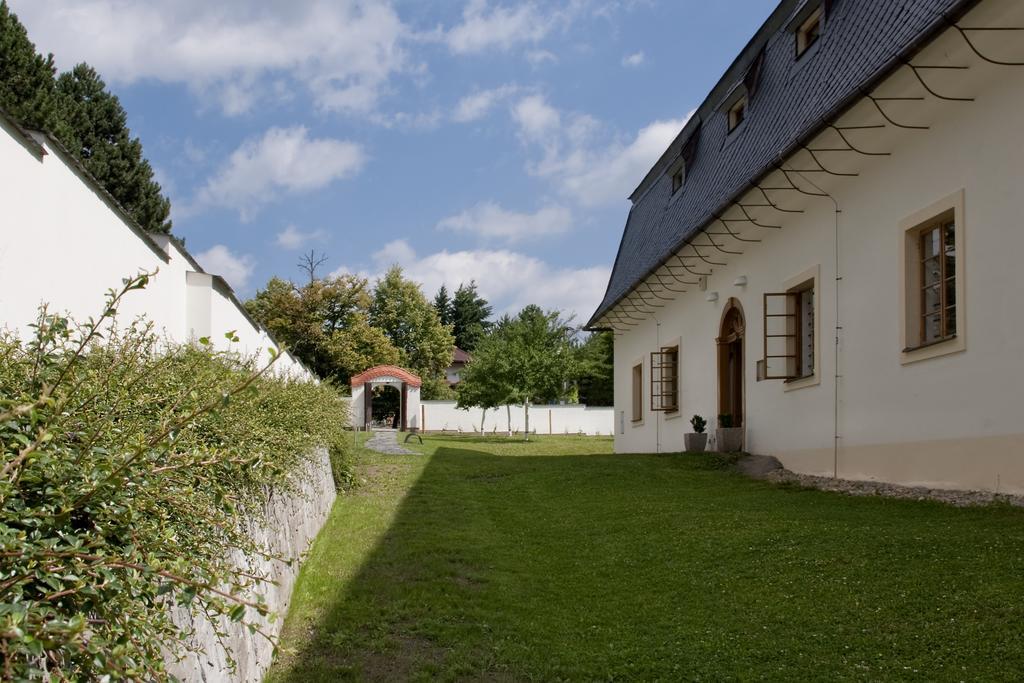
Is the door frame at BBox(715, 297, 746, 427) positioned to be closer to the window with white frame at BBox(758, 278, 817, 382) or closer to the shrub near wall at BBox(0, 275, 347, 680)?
the window with white frame at BBox(758, 278, 817, 382)

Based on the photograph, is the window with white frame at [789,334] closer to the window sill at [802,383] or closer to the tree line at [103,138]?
the window sill at [802,383]

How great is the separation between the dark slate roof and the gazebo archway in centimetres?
1886

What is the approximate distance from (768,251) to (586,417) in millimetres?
31537

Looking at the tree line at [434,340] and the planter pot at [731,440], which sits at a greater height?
the tree line at [434,340]

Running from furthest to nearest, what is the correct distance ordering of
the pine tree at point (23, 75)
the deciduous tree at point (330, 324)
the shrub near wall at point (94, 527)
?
1. the deciduous tree at point (330, 324)
2. the pine tree at point (23, 75)
3. the shrub near wall at point (94, 527)

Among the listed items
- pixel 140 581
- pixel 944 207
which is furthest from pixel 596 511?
pixel 140 581

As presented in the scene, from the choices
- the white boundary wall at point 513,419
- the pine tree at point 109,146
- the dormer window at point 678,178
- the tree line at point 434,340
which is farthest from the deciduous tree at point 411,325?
the dormer window at point 678,178

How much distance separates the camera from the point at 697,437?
16.7 m

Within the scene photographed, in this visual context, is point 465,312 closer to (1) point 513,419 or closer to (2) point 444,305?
(2) point 444,305

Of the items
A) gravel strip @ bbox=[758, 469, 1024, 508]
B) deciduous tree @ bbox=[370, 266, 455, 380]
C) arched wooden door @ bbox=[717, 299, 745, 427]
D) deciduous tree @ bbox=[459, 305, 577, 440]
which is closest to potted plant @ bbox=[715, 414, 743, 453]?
arched wooden door @ bbox=[717, 299, 745, 427]

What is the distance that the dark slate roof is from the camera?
383 inches

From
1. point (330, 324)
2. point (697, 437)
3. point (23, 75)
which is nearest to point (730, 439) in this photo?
point (697, 437)

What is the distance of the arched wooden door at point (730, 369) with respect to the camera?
16.4 meters

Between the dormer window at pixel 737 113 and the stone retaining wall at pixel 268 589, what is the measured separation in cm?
991
